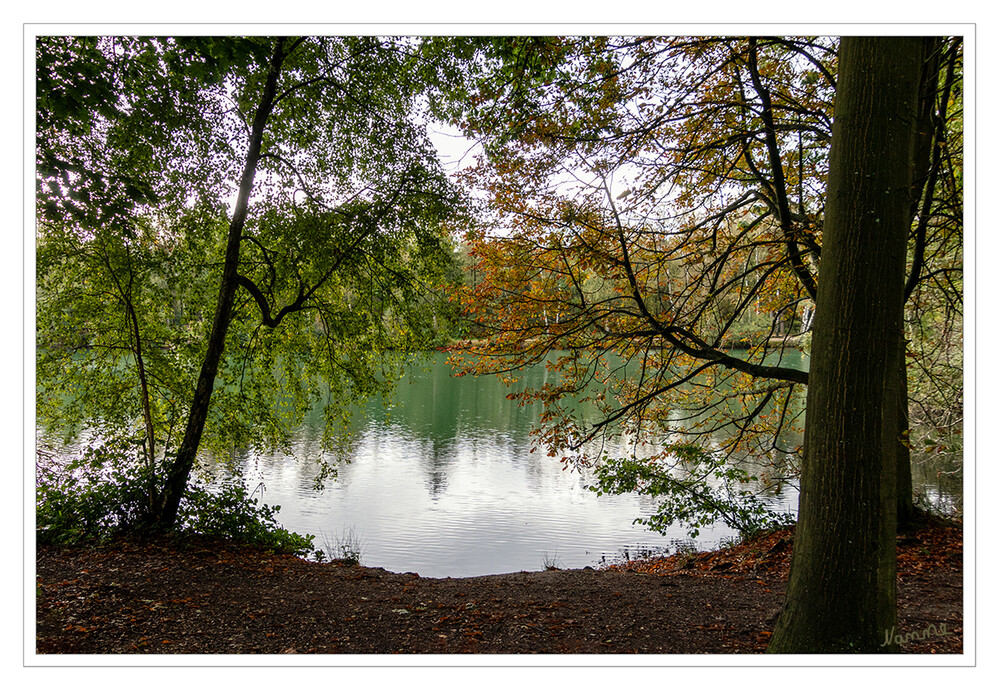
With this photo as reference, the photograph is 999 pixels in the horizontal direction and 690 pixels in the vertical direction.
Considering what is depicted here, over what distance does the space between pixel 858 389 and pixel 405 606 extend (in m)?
2.90

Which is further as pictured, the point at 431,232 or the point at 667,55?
the point at 431,232

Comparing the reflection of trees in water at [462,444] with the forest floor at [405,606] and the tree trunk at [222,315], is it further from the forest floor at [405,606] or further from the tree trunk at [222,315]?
the forest floor at [405,606]

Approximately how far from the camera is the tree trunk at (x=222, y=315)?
482cm

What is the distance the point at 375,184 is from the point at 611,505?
20.3 feet

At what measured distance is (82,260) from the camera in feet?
16.5

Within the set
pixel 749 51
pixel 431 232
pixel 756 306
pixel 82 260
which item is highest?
pixel 749 51

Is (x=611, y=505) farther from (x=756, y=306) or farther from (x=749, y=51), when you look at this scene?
(x=749, y=51)
